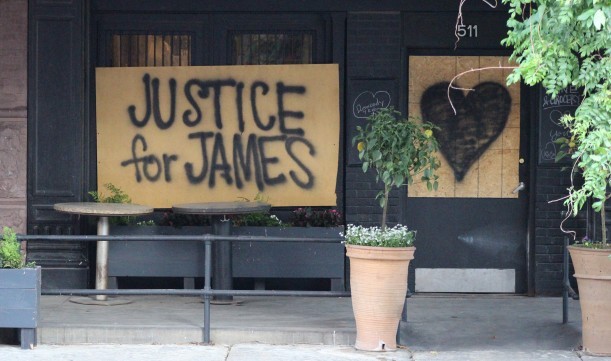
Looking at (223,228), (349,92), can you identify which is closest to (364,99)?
(349,92)

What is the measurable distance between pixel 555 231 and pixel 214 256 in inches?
130

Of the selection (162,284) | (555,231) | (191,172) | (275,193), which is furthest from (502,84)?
(162,284)

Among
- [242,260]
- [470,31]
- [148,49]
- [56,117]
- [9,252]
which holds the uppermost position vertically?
[470,31]

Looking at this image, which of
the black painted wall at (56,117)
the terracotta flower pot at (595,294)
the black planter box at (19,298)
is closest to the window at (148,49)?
the black painted wall at (56,117)

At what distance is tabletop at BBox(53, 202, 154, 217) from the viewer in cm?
911

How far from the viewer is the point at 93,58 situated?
33.6ft

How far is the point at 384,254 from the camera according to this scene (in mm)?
7852

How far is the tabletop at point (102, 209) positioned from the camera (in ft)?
29.9

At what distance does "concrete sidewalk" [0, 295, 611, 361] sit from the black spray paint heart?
1.59 meters

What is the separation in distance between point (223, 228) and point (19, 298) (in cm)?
209

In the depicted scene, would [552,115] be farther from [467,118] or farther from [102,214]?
[102,214]

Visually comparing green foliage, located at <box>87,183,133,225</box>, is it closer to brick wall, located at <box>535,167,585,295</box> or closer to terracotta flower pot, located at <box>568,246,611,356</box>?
brick wall, located at <box>535,167,585,295</box>

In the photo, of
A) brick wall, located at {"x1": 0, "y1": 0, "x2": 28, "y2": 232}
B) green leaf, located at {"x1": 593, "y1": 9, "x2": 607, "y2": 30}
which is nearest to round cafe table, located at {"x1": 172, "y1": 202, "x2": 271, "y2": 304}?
brick wall, located at {"x1": 0, "y1": 0, "x2": 28, "y2": 232}

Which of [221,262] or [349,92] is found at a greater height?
[349,92]
